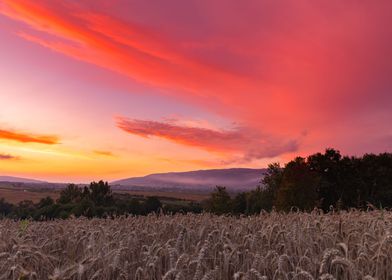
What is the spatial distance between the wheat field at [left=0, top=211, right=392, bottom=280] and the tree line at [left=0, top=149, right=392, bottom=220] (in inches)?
1783

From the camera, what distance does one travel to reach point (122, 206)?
71750mm

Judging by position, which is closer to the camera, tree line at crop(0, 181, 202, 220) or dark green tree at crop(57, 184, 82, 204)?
tree line at crop(0, 181, 202, 220)

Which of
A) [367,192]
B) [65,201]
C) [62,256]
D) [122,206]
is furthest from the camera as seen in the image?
[367,192]

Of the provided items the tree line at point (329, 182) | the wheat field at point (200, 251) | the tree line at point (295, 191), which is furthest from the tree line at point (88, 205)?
the wheat field at point (200, 251)

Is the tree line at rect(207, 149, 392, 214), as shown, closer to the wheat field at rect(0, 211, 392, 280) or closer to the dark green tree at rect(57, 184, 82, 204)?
the dark green tree at rect(57, 184, 82, 204)

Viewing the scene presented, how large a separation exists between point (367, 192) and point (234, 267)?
245 feet

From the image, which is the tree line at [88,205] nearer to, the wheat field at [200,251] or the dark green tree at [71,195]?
the dark green tree at [71,195]

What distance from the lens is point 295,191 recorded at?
5341cm

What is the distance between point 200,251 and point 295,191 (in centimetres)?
4842

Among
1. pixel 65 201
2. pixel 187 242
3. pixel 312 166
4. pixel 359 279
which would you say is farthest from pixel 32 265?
pixel 312 166

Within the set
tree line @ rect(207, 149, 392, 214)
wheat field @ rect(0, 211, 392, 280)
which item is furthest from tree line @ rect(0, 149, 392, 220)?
wheat field @ rect(0, 211, 392, 280)

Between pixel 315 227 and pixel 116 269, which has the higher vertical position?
pixel 315 227

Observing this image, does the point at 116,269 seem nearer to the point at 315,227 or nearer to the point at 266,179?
the point at 315,227

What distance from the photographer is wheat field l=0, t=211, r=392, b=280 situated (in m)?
6.43
